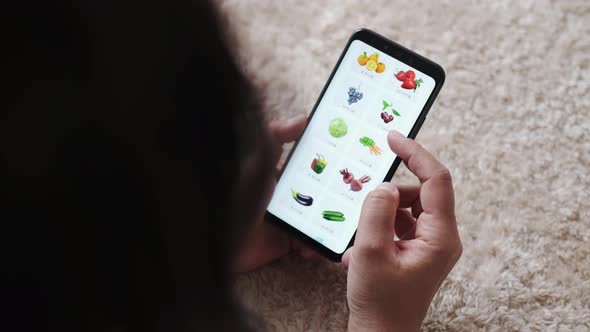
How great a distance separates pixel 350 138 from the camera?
57cm

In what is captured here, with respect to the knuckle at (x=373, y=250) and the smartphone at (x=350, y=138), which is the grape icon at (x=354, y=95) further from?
the knuckle at (x=373, y=250)

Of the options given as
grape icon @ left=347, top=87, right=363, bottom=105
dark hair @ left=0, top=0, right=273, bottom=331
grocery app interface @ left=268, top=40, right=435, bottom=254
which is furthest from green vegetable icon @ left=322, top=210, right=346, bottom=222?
dark hair @ left=0, top=0, right=273, bottom=331

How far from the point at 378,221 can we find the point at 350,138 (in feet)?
0.42

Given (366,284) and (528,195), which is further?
(528,195)

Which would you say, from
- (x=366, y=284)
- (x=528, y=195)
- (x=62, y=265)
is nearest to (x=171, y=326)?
(x=62, y=265)

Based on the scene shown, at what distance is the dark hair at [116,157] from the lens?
20cm

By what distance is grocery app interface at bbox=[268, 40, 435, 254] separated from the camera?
1.83 feet

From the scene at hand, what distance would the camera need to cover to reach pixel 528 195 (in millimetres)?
631

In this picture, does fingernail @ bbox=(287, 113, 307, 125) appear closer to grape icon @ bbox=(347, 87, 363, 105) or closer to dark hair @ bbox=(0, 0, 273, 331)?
grape icon @ bbox=(347, 87, 363, 105)

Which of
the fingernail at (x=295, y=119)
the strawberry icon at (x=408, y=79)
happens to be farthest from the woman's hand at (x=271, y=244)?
the strawberry icon at (x=408, y=79)

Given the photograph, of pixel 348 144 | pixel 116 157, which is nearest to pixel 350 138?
pixel 348 144

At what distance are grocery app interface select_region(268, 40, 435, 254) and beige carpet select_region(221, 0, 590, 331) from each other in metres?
0.05

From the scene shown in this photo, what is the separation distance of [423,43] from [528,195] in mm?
218

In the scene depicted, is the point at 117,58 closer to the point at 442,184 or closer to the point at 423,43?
the point at 442,184
